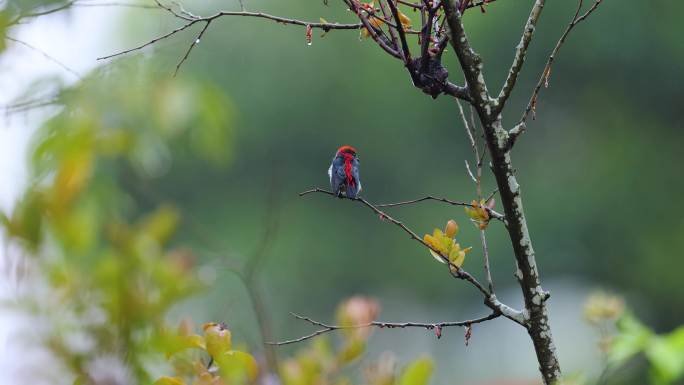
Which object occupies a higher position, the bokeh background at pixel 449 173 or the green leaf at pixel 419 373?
the bokeh background at pixel 449 173

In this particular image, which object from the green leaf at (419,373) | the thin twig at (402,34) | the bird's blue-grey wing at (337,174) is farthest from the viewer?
the bird's blue-grey wing at (337,174)

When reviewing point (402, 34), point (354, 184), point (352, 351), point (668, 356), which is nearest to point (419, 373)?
point (352, 351)

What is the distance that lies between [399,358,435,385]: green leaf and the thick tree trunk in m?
0.28

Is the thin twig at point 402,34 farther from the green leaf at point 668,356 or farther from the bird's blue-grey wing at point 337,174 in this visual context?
the bird's blue-grey wing at point 337,174

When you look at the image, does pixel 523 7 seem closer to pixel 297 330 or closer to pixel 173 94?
pixel 297 330

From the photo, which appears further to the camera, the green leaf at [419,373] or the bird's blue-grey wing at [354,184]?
the bird's blue-grey wing at [354,184]

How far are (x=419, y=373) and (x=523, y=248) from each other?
0.35 metres

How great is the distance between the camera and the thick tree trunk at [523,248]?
5.72 ft

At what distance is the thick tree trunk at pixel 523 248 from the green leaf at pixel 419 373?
28 centimetres

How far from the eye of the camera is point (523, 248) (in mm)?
1748

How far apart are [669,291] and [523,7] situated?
616 cm

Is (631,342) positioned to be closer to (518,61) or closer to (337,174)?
(518,61)

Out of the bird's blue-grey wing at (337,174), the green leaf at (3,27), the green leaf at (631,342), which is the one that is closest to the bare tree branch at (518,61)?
the green leaf at (631,342)

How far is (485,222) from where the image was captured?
187 centimetres
